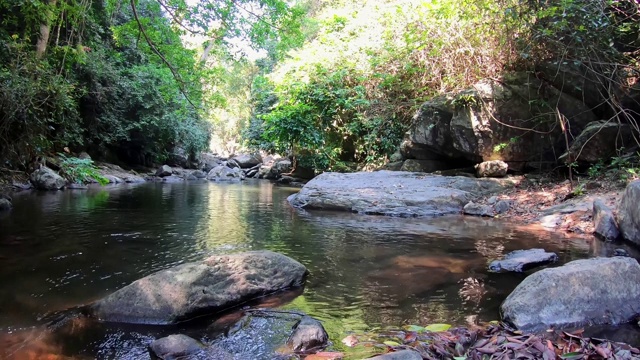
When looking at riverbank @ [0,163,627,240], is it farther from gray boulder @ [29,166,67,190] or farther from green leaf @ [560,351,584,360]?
green leaf @ [560,351,584,360]

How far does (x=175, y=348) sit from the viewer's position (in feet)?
8.66

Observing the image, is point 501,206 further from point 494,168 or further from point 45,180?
point 45,180

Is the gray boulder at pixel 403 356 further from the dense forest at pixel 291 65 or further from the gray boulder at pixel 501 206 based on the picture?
the gray boulder at pixel 501 206

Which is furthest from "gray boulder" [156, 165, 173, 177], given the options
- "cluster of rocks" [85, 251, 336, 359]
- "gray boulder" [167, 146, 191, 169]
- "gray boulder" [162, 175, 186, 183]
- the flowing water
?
"cluster of rocks" [85, 251, 336, 359]

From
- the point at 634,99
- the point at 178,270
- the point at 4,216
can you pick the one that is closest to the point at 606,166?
the point at 634,99

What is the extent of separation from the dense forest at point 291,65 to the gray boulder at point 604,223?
251 centimetres

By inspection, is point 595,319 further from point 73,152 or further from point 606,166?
point 73,152

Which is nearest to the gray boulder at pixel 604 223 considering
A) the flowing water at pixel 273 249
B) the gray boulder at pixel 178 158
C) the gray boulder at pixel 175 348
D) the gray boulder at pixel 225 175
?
the flowing water at pixel 273 249

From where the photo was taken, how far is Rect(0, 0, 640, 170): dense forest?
695 cm

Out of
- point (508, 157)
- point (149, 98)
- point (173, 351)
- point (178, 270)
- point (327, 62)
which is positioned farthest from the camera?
point (149, 98)

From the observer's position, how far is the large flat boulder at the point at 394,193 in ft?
29.6

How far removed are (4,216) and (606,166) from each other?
40.8 ft

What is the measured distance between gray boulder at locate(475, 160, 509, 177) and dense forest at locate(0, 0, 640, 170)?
2.51m

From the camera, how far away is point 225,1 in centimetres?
802
